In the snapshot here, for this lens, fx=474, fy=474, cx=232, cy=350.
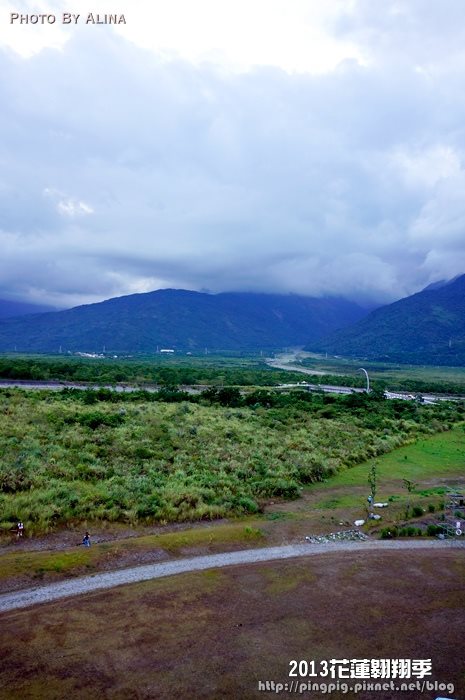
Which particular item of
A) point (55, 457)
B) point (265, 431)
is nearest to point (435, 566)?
point (55, 457)

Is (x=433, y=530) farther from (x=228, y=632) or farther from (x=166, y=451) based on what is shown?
(x=166, y=451)

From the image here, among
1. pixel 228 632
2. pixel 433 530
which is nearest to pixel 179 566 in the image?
pixel 228 632

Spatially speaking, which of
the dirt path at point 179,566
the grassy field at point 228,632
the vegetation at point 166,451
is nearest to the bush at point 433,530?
the dirt path at point 179,566

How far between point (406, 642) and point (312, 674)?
262cm

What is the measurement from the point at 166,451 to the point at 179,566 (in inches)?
497

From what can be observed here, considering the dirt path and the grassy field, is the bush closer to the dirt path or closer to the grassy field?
the dirt path

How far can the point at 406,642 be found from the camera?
1088 centimetres

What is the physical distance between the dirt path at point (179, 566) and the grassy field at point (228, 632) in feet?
1.61

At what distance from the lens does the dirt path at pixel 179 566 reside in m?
12.7

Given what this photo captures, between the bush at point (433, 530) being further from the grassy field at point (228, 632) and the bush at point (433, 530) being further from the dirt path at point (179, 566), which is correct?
the grassy field at point (228, 632)

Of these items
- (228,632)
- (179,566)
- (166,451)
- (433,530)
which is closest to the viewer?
(228,632)

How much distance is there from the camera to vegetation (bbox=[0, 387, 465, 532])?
64.5 ft

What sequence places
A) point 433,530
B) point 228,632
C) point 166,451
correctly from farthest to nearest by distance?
1. point 166,451
2. point 433,530
3. point 228,632

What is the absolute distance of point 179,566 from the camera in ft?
49.1
